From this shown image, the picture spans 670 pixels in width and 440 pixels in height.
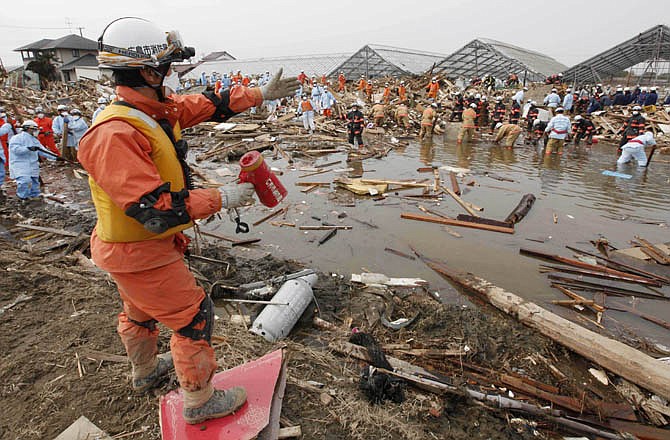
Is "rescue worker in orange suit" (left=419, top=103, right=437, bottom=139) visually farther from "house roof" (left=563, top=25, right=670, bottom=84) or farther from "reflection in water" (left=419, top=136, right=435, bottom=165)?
"house roof" (left=563, top=25, right=670, bottom=84)

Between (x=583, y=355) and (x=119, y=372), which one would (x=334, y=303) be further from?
(x=583, y=355)

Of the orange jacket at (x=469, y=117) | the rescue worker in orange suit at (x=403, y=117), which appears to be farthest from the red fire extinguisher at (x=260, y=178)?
the rescue worker in orange suit at (x=403, y=117)

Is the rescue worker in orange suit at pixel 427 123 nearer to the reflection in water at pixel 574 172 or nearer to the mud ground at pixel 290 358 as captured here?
the reflection in water at pixel 574 172

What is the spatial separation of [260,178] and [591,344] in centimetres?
346

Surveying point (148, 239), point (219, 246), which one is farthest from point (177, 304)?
point (219, 246)

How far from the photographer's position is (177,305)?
1961 mm

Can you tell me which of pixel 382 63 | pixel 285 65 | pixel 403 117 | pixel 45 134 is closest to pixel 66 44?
pixel 285 65

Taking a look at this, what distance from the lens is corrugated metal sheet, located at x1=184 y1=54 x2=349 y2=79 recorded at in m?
39.5

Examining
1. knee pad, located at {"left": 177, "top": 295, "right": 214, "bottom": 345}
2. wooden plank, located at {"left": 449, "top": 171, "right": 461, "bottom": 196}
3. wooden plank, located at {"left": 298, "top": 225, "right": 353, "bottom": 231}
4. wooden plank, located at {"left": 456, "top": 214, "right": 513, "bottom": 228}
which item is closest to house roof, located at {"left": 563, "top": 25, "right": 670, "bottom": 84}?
wooden plank, located at {"left": 449, "top": 171, "right": 461, "bottom": 196}

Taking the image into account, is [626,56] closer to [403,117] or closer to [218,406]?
[403,117]

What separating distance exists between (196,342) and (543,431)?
265cm

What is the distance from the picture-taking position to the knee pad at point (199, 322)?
2.01 m

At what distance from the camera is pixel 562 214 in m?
7.27

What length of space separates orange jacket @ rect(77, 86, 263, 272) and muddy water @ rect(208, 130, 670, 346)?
3563mm
